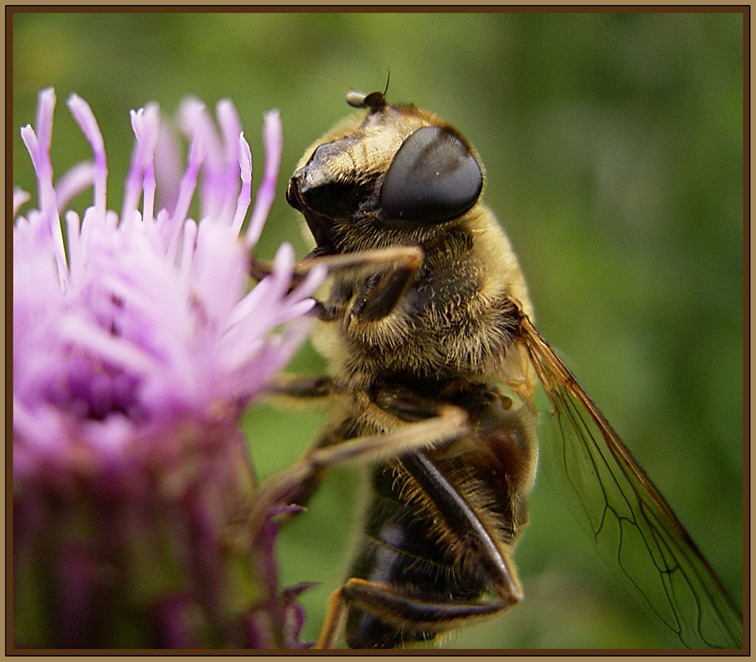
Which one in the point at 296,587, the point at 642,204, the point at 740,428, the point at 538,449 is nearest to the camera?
the point at 296,587

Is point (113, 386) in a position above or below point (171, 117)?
below

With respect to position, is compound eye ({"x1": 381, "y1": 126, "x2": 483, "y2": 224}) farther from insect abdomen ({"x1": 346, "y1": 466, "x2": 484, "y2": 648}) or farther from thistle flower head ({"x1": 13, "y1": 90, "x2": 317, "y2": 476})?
insect abdomen ({"x1": 346, "y1": 466, "x2": 484, "y2": 648})

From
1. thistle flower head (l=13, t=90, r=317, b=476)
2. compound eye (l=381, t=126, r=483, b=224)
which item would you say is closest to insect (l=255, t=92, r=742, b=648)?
compound eye (l=381, t=126, r=483, b=224)

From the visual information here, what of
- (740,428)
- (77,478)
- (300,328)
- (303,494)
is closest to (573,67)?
(740,428)

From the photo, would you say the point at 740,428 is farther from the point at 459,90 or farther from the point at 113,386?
the point at 113,386

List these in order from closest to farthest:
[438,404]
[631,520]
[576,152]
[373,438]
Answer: [373,438]
[438,404]
[631,520]
[576,152]

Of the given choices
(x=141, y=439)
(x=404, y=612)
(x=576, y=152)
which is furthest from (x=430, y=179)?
(x=576, y=152)

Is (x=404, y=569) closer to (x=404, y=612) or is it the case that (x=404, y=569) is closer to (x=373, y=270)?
(x=404, y=612)
